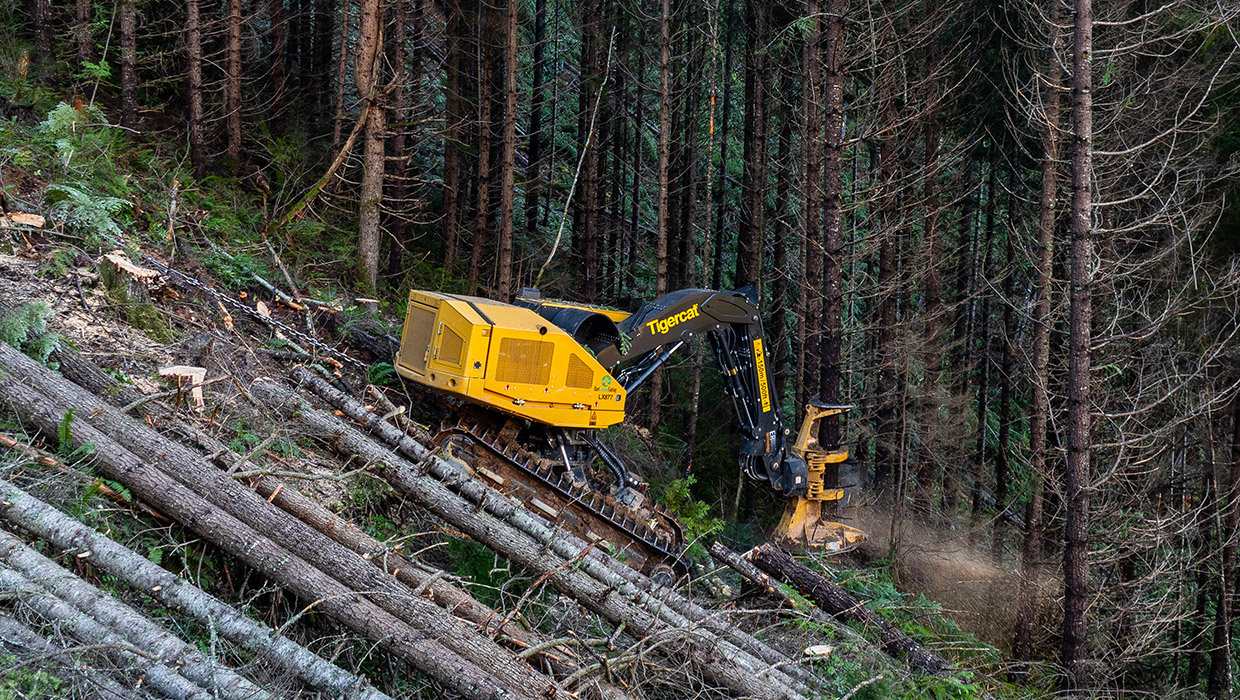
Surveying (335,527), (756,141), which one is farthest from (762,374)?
(756,141)

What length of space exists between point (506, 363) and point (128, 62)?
848cm

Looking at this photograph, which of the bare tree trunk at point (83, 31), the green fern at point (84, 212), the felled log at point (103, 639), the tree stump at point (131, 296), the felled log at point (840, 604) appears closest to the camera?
the felled log at point (103, 639)

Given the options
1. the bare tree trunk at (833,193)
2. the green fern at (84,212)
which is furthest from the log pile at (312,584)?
the bare tree trunk at (833,193)

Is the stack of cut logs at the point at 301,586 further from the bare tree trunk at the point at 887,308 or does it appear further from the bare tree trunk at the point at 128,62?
the bare tree trunk at the point at 887,308

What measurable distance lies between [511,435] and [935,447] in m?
9.82

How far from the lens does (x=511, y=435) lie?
964 cm

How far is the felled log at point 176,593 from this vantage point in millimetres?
4266

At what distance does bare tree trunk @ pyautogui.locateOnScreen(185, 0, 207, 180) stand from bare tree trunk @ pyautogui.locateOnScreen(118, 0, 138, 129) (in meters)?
0.76

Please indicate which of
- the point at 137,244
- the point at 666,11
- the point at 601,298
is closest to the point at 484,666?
the point at 137,244

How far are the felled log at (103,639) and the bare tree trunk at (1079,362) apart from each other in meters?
7.32

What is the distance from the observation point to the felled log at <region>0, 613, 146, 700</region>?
3578mm

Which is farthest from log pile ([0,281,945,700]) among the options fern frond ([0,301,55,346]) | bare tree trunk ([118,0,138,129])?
bare tree trunk ([118,0,138,129])

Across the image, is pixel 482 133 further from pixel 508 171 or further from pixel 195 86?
pixel 195 86

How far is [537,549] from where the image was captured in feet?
21.1
